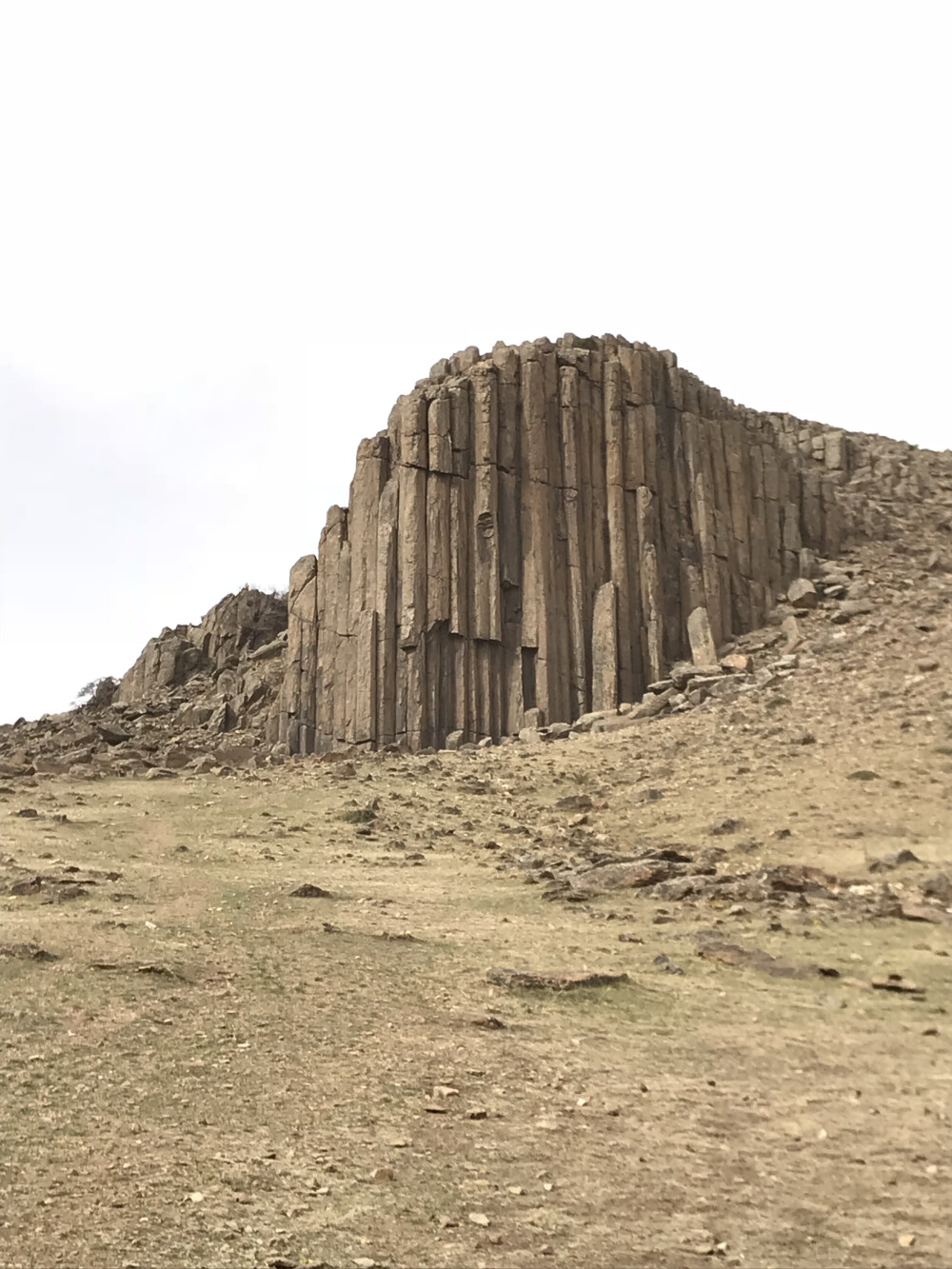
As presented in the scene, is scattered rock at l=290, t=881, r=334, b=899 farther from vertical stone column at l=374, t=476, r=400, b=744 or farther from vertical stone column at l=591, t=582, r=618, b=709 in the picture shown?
vertical stone column at l=591, t=582, r=618, b=709

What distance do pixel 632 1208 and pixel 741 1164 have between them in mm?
741

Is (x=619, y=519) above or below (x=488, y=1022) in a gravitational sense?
above

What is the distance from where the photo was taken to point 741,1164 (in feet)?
17.3

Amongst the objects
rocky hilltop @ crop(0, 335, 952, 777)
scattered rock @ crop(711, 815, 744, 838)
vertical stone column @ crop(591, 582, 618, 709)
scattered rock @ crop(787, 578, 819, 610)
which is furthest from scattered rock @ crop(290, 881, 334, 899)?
scattered rock @ crop(787, 578, 819, 610)

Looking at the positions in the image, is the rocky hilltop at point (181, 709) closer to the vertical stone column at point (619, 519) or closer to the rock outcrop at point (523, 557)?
the rock outcrop at point (523, 557)

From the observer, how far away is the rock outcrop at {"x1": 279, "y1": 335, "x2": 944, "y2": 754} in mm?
25531

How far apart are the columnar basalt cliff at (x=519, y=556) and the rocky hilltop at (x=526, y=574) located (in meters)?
0.05

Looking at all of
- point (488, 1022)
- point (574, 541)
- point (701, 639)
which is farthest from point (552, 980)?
point (701, 639)

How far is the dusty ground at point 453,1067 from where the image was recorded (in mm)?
4559

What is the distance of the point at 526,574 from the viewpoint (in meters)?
26.2

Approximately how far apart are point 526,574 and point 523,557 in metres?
0.45

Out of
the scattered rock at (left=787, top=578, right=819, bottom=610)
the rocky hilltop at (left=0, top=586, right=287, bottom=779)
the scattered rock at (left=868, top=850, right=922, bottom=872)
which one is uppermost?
the scattered rock at (left=787, top=578, right=819, bottom=610)

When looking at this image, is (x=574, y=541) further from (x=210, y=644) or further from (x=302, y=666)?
(x=210, y=644)

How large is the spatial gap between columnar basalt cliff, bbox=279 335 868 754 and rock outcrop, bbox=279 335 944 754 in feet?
0.15
